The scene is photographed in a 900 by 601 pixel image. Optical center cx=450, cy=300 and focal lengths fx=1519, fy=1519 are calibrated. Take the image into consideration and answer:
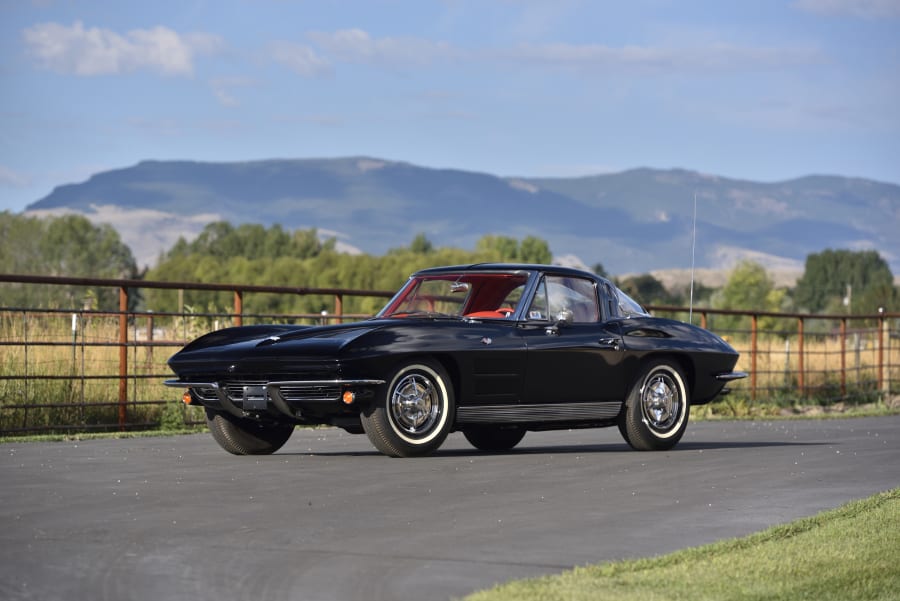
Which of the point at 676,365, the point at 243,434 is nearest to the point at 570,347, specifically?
the point at 676,365

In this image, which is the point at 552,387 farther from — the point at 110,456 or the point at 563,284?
the point at 110,456

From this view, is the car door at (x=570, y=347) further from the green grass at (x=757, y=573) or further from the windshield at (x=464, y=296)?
the green grass at (x=757, y=573)

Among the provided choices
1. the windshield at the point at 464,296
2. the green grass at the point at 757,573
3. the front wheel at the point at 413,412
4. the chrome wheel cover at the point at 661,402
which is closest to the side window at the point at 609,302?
the chrome wheel cover at the point at 661,402

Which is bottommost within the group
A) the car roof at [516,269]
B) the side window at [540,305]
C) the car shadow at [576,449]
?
the car shadow at [576,449]

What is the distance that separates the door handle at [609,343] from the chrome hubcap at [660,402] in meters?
0.52

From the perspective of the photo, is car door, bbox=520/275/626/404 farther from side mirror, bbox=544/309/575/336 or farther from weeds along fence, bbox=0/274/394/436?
weeds along fence, bbox=0/274/394/436

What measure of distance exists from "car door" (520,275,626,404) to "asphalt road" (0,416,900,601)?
58cm

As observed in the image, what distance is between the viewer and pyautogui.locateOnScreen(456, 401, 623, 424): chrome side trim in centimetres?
1220

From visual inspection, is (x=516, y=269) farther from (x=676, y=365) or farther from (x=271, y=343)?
(x=271, y=343)

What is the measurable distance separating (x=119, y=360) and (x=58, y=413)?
1050 millimetres

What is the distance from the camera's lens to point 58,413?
52.0 feet

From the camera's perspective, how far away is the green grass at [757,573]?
6055mm

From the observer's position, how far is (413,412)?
11875mm

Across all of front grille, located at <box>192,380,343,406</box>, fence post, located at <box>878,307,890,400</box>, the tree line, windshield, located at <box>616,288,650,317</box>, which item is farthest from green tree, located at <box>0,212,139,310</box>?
front grille, located at <box>192,380,343,406</box>
